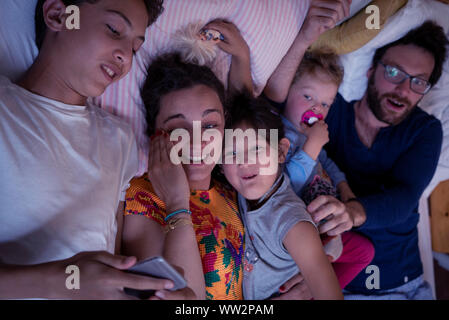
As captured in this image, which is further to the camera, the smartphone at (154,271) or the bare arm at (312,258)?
the bare arm at (312,258)

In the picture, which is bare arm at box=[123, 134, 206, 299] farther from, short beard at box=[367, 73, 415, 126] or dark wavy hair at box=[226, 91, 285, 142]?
short beard at box=[367, 73, 415, 126]

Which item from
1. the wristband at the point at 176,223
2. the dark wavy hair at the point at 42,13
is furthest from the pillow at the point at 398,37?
the wristband at the point at 176,223

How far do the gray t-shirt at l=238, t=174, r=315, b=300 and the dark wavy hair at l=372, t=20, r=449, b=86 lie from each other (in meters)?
0.91

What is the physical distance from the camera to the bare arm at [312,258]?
1128 mm

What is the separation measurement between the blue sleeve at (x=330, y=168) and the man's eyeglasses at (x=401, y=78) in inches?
18.5

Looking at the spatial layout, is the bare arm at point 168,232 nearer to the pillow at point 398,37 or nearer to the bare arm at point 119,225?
the bare arm at point 119,225

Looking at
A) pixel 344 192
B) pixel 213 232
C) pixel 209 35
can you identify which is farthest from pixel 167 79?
pixel 344 192

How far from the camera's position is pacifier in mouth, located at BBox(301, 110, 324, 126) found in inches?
56.8

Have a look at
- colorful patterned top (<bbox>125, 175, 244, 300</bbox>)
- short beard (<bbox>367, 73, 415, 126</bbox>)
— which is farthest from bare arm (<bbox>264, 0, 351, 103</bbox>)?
colorful patterned top (<bbox>125, 175, 244, 300</bbox>)

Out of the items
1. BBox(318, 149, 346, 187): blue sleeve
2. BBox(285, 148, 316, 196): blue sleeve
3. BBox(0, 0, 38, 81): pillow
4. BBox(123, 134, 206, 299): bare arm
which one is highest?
BBox(0, 0, 38, 81): pillow

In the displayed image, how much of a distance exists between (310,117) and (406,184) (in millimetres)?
603
